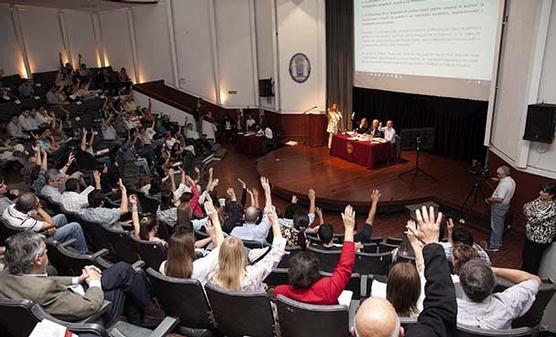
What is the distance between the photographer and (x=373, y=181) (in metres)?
7.84

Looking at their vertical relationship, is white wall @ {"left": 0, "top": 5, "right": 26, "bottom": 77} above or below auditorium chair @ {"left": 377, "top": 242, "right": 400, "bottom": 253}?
above

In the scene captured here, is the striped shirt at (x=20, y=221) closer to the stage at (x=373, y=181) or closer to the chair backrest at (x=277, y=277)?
the chair backrest at (x=277, y=277)

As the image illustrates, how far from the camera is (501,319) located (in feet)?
7.43

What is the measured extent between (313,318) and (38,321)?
150cm

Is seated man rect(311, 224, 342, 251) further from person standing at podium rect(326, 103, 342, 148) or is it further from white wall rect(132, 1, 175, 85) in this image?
white wall rect(132, 1, 175, 85)

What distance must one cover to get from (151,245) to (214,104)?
10.2 meters

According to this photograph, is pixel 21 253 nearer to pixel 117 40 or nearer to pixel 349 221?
pixel 349 221

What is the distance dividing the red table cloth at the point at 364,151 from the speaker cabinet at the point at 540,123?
3.41 m

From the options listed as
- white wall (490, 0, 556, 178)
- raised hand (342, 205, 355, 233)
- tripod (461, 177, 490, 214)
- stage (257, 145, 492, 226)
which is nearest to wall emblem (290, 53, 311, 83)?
stage (257, 145, 492, 226)

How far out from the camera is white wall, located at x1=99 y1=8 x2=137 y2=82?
14594mm

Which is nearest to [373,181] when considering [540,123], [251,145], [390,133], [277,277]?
[390,133]

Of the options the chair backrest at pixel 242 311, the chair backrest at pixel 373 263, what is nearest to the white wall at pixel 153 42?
the chair backrest at pixel 373 263

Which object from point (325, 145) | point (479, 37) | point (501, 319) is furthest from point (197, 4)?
point (501, 319)

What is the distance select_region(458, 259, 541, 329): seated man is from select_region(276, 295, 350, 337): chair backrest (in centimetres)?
68
